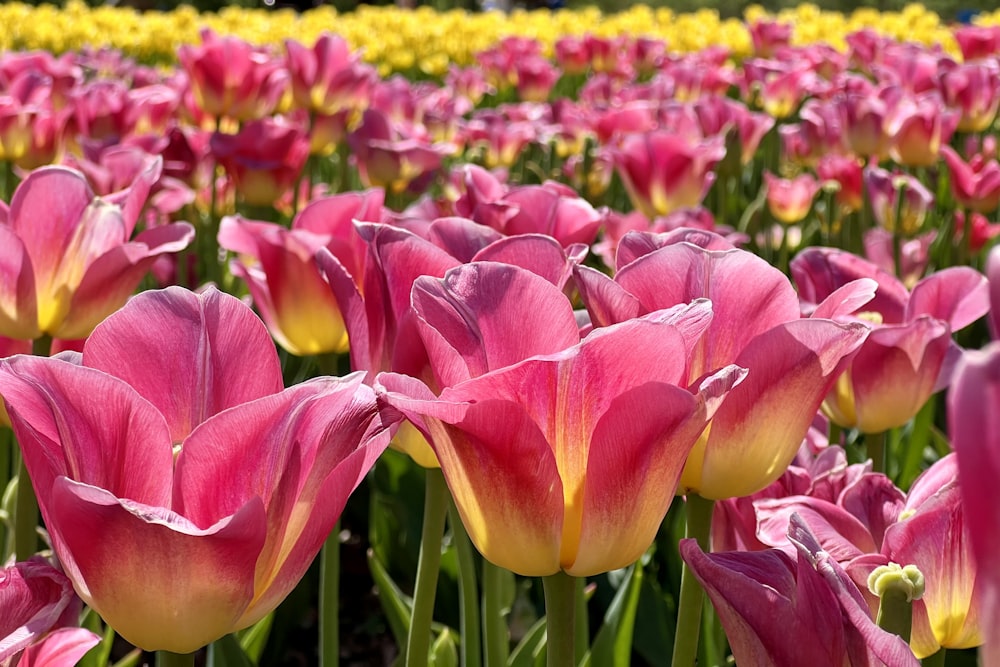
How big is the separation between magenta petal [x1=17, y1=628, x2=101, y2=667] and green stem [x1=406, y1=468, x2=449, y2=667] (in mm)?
362

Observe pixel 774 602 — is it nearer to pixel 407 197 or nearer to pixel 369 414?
pixel 369 414

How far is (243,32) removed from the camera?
732 cm

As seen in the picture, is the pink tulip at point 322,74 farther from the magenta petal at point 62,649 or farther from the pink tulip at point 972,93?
the magenta petal at point 62,649

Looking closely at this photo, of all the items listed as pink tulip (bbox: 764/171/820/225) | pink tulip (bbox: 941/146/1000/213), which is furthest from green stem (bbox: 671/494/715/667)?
pink tulip (bbox: 764/171/820/225)

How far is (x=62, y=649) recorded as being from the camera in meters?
0.67

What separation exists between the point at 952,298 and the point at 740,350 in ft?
1.68

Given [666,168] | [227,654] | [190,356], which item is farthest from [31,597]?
[666,168]

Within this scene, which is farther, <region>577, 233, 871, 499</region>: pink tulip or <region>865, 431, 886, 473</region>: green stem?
<region>865, 431, 886, 473</region>: green stem

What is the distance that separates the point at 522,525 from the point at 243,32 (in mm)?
7107

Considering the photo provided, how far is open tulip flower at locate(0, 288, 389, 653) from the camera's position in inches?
24.8

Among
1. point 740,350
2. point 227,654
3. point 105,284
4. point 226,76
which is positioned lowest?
point 227,654

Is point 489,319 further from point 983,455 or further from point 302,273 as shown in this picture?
point 302,273

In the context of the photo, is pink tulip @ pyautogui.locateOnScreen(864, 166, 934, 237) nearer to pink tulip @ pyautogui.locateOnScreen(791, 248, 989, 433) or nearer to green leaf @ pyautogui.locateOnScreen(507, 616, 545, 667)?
pink tulip @ pyautogui.locateOnScreen(791, 248, 989, 433)

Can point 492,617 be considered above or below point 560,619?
below
